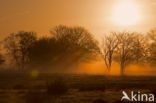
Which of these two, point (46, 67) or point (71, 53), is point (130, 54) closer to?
point (71, 53)

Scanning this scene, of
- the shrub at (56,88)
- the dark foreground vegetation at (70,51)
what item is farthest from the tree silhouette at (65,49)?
the shrub at (56,88)

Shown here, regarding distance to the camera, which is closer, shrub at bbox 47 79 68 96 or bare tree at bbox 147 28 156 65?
shrub at bbox 47 79 68 96

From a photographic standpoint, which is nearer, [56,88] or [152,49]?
[56,88]

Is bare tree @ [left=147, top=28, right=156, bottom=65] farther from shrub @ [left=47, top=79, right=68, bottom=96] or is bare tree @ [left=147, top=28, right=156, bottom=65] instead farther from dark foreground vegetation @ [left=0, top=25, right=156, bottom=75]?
shrub @ [left=47, top=79, right=68, bottom=96]

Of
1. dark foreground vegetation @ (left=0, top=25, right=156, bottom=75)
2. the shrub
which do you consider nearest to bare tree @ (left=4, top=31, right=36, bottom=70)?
dark foreground vegetation @ (left=0, top=25, right=156, bottom=75)

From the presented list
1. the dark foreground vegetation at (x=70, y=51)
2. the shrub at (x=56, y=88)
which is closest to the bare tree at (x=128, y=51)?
the dark foreground vegetation at (x=70, y=51)

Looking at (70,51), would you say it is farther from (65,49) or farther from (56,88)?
(56,88)

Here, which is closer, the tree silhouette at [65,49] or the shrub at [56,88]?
the shrub at [56,88]

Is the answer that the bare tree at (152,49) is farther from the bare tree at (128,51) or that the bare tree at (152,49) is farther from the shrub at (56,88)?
the shrub at (56,88)

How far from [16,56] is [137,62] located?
40.8 m

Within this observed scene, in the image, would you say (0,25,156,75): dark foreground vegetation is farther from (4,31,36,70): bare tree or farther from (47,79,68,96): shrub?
(47,79,68,96): shrub

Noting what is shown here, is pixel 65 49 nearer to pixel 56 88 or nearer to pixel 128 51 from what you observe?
pixel 128 51

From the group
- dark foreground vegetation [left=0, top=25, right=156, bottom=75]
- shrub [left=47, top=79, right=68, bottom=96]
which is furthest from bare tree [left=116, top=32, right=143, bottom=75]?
shrub [left=47, top=79, right=68, bottom=96]

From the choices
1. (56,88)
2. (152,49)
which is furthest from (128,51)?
(56,88)
